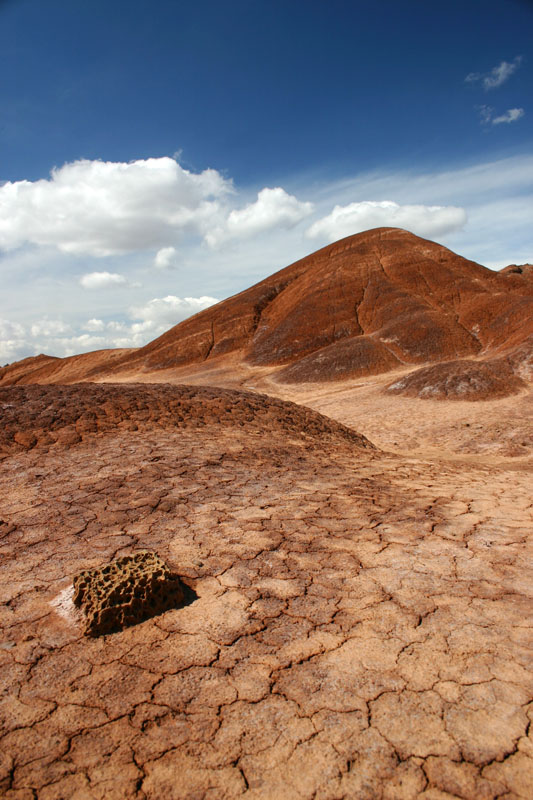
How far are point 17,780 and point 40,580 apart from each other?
1.50 metres

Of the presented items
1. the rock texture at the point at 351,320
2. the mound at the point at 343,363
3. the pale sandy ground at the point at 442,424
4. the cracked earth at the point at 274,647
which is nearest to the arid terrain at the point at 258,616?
the cracked earth at the point at 274,647

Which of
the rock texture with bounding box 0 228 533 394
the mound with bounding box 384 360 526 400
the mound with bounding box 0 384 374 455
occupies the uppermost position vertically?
the rock texture with bounding box 0 228 533 394

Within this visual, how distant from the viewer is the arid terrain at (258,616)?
1648 mm

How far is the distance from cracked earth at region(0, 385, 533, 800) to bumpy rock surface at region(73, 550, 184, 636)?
0.08m

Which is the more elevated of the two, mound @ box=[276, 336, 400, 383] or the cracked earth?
mound @ box=[276, 336, 400, 383]

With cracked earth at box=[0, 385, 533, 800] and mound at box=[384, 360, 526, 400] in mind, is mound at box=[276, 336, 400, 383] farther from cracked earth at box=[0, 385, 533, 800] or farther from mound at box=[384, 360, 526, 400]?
cracked earth at box=[0, 385, 533, 800]

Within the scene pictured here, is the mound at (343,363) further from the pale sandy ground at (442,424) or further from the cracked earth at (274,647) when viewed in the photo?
the cracked earth at (274,647)

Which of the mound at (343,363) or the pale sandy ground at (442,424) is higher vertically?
the mound at (343,363)

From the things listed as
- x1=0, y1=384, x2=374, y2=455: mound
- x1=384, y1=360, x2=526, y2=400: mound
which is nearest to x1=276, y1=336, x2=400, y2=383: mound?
x1=384, y1=360, x2=526, y2=400: mound

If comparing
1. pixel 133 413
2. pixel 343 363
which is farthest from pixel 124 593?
pixel 343 363

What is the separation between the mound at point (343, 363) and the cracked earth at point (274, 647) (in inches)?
865

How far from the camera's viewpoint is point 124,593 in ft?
8.12

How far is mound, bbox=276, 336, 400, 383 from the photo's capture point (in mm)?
26734

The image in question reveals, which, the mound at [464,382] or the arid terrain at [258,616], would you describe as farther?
the mound at [464,382]
